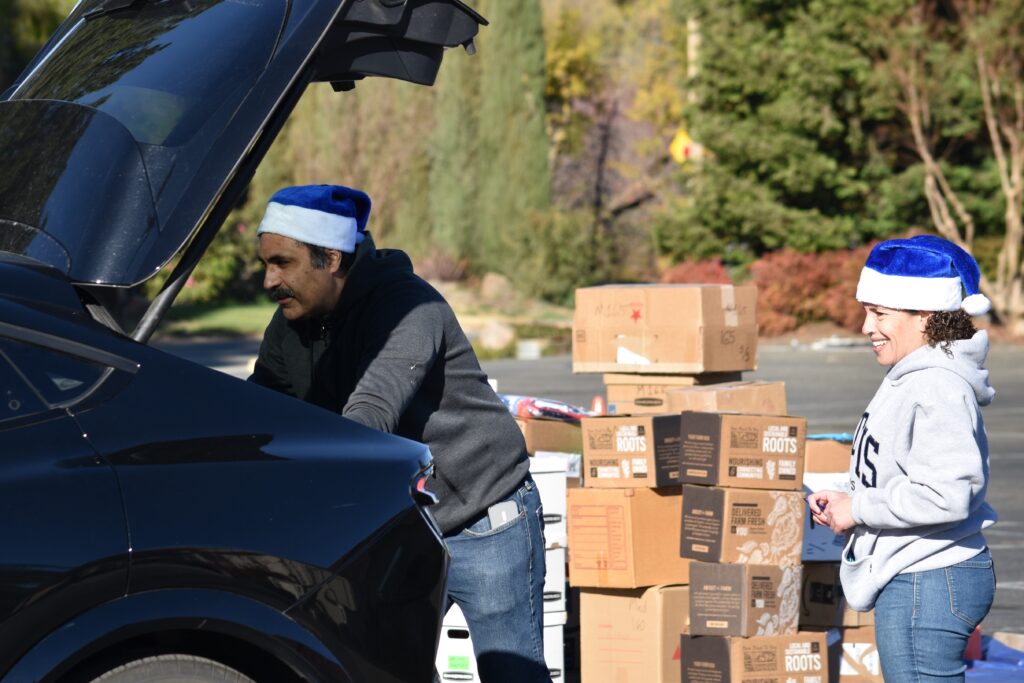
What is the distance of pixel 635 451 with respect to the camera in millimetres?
5852

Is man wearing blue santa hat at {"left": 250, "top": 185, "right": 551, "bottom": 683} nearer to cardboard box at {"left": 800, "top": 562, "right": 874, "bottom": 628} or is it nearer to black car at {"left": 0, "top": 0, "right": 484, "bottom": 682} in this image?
black car at {"left": 0, "top": 0, "right": 484, "bottom": 682}

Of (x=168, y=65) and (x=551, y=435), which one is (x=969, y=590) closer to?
(x=168, y=65)

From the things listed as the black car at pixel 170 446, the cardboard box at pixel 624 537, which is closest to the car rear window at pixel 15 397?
the black car at pixel 170 446

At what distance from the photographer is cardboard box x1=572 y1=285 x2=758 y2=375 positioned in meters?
6.59

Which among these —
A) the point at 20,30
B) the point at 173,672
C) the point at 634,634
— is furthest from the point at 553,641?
the point at 20,30

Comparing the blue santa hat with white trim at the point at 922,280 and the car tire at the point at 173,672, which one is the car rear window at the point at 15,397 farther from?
the blue santa hat with white trim at the point at 922,280

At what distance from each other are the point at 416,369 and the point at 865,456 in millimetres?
1250

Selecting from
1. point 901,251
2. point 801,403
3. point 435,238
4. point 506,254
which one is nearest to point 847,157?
point 506,254

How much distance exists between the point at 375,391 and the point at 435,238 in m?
36.6

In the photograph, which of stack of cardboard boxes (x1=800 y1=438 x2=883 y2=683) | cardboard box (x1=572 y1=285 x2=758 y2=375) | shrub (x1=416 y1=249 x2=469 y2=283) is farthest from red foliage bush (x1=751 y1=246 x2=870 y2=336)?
stack of cardboard boxes (x1=800 y1=438 x2=883 y2=683)

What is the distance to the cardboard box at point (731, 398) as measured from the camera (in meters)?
6.15

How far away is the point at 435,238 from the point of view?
1575 inches

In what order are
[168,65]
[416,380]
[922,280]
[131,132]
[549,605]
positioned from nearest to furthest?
[131,132]
[168,65]
[416,380]
[922,280]
[549,605]

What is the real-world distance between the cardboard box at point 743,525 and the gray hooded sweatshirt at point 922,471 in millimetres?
1646
